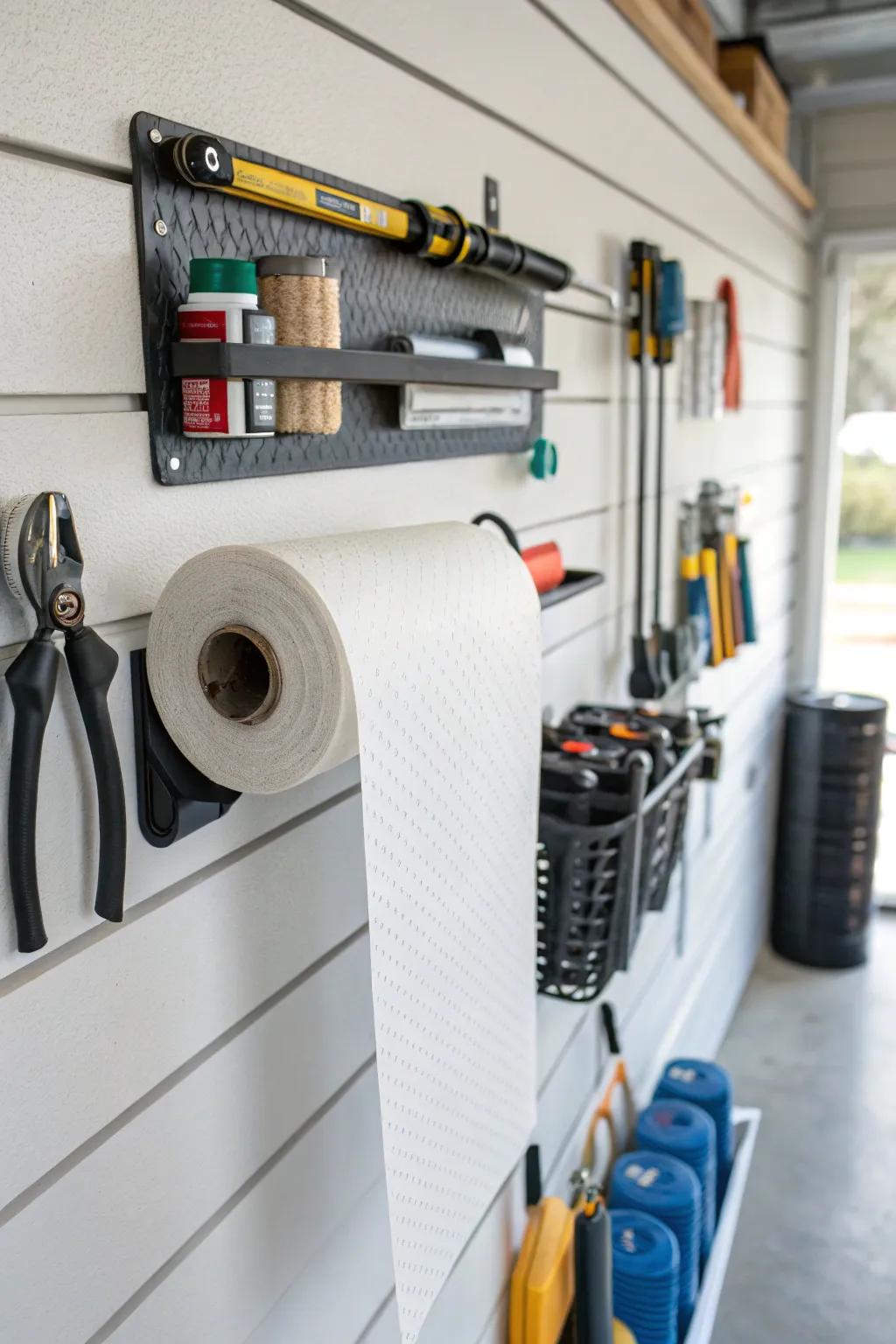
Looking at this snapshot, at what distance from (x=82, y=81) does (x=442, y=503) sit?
2.03ft

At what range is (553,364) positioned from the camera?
5.25ft

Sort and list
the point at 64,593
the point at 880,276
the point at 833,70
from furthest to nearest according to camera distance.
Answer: the point at 880,276
the point at 833,70
the point at 64,593

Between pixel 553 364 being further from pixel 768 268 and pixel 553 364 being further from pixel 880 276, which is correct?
pixel 880 276

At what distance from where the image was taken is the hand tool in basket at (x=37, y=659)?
0.66 m

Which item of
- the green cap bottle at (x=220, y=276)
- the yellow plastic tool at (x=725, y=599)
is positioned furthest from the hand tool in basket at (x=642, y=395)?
the green cap bottle at (x=220, y=276)

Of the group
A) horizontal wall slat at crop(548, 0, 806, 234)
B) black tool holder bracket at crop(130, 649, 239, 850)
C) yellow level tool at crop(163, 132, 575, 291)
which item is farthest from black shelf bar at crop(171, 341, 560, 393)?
horizontal wall slat at crop(548, 0, 806, 234)

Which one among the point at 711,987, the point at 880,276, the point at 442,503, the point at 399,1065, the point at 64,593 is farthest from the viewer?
the point at 880,276

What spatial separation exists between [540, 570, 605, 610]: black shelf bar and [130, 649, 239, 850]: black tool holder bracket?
53 cm

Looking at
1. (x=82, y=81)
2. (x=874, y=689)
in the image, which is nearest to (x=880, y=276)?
(x=874, y=689)

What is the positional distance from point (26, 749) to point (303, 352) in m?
0.35

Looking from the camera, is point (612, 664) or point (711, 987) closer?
point (612, 664)

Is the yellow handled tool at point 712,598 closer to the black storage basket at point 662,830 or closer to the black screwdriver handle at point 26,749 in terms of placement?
the black storage basket at point 662,830

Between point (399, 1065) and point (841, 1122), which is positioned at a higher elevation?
point (399, 1065)

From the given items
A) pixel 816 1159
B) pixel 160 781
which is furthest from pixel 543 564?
pixel 816 1159
